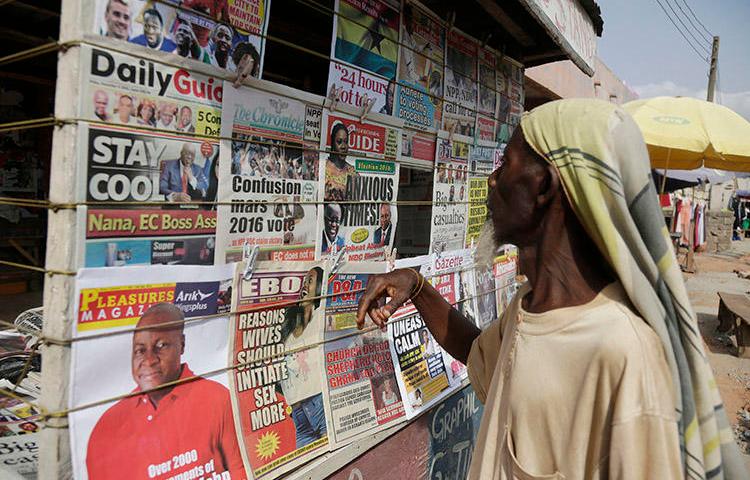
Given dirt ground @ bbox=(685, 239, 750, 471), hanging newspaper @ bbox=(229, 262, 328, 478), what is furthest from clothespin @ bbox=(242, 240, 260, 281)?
dirt ground @ bbox=(685, 239, 750, 471)

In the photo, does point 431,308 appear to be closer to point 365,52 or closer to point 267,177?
point 267,177

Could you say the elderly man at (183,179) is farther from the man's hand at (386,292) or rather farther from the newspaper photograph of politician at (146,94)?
the man's hand at (386,292)

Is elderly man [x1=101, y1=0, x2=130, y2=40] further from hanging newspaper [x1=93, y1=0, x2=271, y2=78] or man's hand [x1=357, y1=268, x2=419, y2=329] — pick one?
man's hand [x1=357, y1=268, x2=419, y2=329]

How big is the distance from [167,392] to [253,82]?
2.64 feet

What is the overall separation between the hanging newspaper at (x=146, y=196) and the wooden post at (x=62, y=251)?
0.03 meters

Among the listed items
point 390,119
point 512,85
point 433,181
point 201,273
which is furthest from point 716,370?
point 201,273

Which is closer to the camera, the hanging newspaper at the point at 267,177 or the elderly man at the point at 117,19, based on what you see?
the elderly man at the point at 117,19

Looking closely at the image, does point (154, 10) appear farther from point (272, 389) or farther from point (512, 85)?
point (512, 85)

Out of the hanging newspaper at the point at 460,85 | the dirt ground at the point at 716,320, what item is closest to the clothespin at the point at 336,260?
the hanging newspaper at the point at 460,85

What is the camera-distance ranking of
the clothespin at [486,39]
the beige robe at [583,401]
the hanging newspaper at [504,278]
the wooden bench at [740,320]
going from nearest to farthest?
the beige robe at [583,401] → the clothespin at [486,39] → the hanging newspaper at [504,278] → the wooden bench at [740,320]

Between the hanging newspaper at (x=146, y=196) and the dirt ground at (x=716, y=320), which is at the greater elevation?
the hanging newspaper at (x=146, y=196)

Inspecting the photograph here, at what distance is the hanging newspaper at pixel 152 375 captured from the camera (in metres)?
0.96

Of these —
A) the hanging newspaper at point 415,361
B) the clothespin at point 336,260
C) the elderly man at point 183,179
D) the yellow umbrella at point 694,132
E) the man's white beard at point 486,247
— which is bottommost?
the hanging newspaper at point 415,361

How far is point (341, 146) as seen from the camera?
1.58 m
